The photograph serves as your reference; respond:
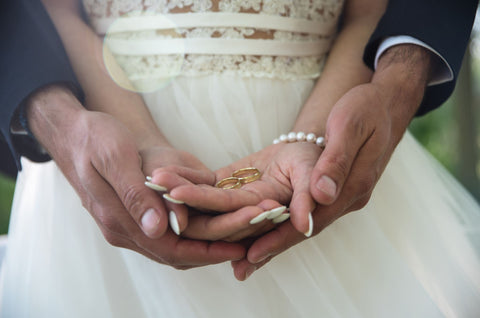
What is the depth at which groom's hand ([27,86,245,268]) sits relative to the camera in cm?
76

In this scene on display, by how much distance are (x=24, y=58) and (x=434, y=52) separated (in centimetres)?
111

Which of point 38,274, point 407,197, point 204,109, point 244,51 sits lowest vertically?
point 407,197

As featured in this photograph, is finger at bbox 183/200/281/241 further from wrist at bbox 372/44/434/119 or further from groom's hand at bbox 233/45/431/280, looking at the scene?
wrist at bbox 372/44/434/119

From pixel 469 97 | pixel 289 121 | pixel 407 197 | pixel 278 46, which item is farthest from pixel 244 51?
pixel 469 97

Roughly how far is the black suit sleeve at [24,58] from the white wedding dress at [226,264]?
20 centimetres

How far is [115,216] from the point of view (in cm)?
83

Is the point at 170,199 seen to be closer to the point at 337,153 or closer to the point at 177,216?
the point at 177,216

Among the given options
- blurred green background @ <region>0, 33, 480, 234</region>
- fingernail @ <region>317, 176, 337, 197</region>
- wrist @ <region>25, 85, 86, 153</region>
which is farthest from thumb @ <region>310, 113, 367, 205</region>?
blurred green background @ <region>0, 33, 480, 234</region>

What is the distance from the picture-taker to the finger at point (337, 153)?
2.51ft

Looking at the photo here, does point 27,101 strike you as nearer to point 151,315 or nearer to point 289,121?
point 151,315

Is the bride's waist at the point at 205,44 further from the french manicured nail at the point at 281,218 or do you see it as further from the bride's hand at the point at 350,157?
the french manicured nail at the point at 281,218

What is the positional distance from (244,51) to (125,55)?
1.23 ft

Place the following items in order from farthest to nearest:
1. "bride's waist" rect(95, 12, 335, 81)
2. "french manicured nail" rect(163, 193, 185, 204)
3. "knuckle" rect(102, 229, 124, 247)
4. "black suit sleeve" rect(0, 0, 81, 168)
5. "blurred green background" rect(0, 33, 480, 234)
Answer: "blurred green background" rect(0, 33, 480, 234) → "bride's waist" rect(95, 12, 335, 81) → "black suit sleeve" rect(0, 0, 81, 168) → "knuckle" rect(102, 229, 124, 247) → "french manicured nail" rect(163, 193, 185, 204)

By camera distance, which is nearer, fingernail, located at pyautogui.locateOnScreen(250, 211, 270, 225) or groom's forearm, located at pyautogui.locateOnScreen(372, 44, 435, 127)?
fingernail, located at pyautogui.locateOnScreen(250, 211, 270, 225)
